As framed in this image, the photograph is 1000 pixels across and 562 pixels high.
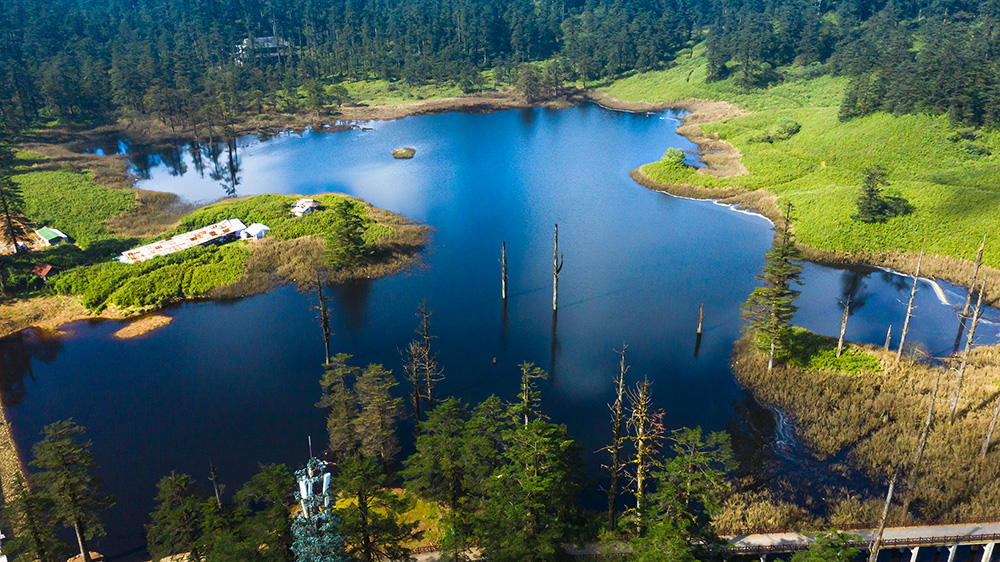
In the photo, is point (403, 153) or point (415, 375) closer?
point (415, 375)

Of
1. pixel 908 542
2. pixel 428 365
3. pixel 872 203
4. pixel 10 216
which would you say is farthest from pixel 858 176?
pixel 10 216

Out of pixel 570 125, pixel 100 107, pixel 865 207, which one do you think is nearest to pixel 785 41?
pixel 570 125

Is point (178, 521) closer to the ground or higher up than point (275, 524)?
closer to the ground

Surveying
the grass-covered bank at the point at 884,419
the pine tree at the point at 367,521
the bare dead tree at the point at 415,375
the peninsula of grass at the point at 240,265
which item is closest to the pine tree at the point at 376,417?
the bare dead tree at the point at 415,375

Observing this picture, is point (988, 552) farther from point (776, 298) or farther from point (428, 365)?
point (428, 365)

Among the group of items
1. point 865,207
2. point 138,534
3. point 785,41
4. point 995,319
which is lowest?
point 138,534

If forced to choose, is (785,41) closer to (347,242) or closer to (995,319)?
(995,319)

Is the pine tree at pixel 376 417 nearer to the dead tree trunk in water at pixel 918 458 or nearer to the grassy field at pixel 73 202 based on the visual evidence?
the dead tree trunk in water at pixel 918 458
